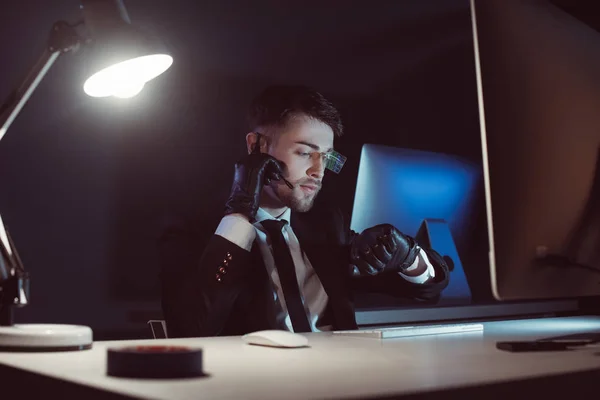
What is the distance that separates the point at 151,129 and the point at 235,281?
64 cm

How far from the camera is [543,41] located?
3.52ft

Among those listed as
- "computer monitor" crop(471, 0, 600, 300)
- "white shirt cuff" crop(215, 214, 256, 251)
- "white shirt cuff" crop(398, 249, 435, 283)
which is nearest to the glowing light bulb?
"computer monitor" crop(471, 0, 600, 300)

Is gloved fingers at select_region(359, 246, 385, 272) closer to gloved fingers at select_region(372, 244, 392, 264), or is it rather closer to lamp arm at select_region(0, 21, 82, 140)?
gloved fingers at select_region(372, 244, 392, 264)

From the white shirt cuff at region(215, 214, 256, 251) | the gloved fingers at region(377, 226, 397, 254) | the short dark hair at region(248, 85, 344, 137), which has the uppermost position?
the short dark hair at region(248, 85, 344, 137)

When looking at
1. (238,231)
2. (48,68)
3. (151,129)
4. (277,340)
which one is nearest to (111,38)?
(48,68)

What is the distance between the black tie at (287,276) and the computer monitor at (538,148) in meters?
0.95

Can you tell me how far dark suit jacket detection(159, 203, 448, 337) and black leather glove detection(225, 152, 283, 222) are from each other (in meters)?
0.12

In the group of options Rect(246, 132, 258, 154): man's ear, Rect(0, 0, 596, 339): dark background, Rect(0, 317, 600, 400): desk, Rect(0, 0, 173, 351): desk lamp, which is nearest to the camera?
Rect(0, 317, 600, 400): desk

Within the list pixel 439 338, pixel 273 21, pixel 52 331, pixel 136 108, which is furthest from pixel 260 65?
pixel 52 331

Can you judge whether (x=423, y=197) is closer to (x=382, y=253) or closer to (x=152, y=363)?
(x=382, y=253)

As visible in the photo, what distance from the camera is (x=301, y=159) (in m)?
2.22

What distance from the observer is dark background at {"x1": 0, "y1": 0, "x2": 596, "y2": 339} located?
1.96m

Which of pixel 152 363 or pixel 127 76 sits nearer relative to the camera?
pixel 152 363

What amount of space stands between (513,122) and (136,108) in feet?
4.82
